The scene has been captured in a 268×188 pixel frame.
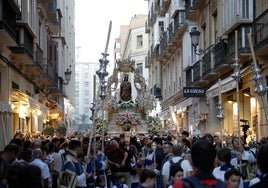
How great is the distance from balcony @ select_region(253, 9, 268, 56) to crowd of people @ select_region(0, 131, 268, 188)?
4484 millimetres

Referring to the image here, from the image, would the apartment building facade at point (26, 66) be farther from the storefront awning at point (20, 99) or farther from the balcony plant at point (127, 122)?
the balcony plant at point (127, 122)

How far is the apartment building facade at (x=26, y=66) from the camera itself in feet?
59.3

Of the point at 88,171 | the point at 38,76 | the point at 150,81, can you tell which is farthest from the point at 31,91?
the point at 150,81

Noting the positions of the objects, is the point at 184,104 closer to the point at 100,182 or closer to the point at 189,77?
the point at 189,77

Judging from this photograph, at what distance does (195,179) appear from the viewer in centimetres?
452

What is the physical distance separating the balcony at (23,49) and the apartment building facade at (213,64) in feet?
20.4

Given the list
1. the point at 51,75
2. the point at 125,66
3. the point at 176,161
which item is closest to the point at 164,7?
the point at 51,75

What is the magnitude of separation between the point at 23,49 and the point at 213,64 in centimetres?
850

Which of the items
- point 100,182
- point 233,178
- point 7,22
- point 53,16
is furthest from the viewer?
point 53,16

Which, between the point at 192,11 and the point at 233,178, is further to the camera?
the point at 192,11

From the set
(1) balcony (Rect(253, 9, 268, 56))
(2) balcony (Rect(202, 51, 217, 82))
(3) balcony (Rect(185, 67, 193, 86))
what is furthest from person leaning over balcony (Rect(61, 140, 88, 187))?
(3) balcony (Rect(185, 67, 193, 86))

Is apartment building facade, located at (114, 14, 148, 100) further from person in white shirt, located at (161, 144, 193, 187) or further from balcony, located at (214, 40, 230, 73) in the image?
person in white shirt, located at (161, 144, 193, 187)

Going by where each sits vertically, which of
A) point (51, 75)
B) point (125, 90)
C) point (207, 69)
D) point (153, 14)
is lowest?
point (125, 90)

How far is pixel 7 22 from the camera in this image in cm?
1797
